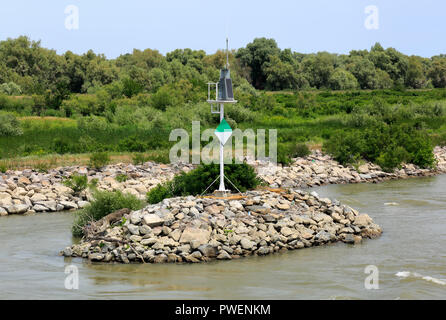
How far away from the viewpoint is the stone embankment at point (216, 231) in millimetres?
12547

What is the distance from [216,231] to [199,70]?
61.1 meters

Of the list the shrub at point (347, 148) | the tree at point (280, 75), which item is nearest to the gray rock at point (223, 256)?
the shrub at point (347, 148)

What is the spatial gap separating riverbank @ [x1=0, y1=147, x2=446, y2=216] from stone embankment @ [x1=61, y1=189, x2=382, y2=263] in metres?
6.86

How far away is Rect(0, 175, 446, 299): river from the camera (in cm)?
1056

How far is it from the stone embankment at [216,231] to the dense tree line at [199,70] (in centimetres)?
3964

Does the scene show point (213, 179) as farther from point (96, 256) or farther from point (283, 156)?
point (283, 156)

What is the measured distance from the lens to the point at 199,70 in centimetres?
7275

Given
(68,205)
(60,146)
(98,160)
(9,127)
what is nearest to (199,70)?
(9,127)

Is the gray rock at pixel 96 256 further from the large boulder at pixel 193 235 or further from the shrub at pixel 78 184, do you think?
the shrub at pixel 78 184

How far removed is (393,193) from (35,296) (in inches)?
631

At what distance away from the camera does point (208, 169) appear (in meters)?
15.4

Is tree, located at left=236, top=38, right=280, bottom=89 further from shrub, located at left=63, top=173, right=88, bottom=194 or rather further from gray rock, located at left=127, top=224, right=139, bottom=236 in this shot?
gray rock, located at left=127, top=224, right=139, bottom=236
